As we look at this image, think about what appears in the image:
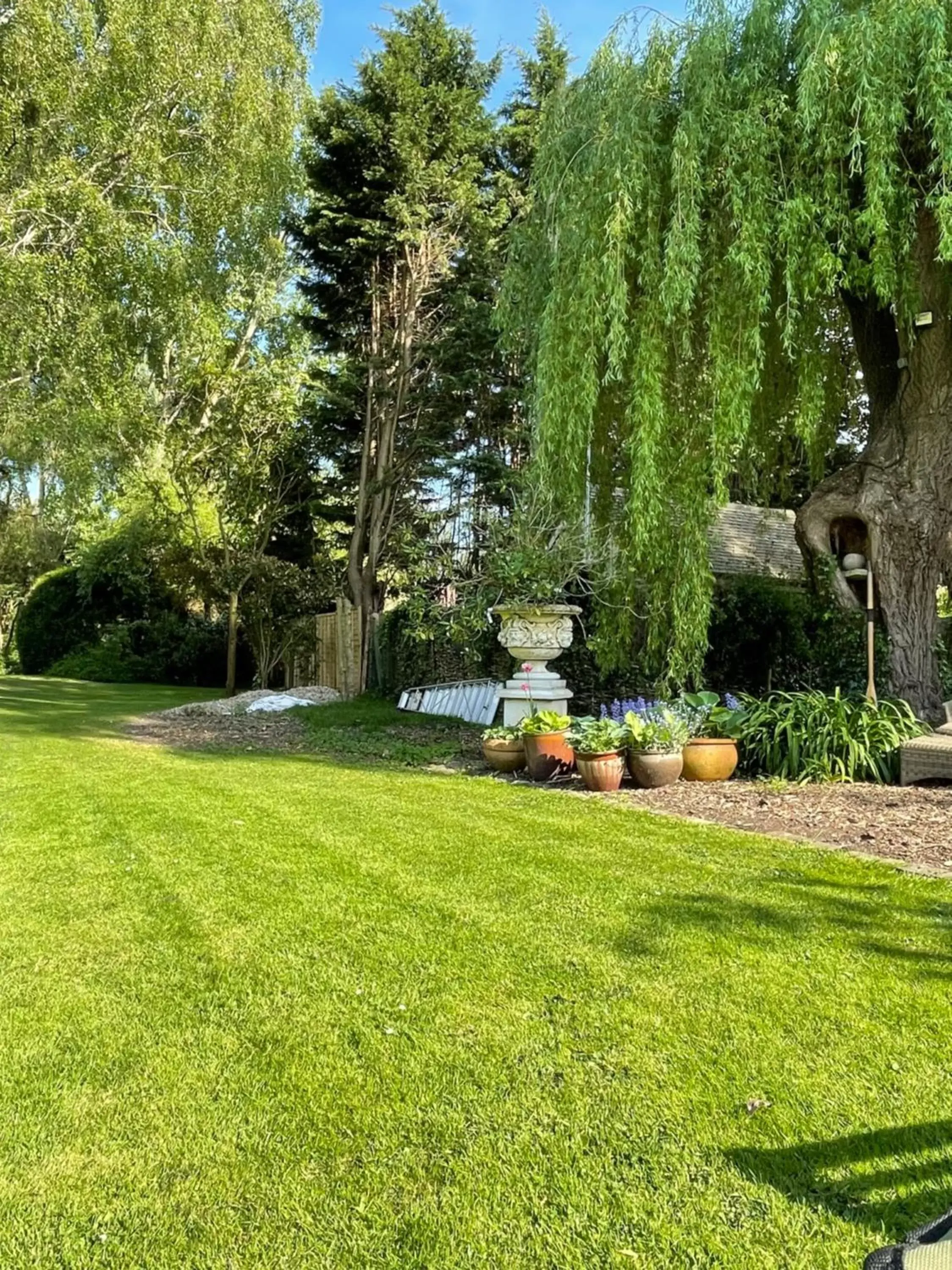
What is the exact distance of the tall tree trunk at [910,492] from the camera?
20.9 feet

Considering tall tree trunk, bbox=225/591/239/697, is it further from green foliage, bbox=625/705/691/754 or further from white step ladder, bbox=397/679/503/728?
green foliage, bbox=625/705/691/754

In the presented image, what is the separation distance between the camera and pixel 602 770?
18.4 feet

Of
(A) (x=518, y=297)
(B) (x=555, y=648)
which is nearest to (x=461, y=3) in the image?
(A) (x=518, y=297)

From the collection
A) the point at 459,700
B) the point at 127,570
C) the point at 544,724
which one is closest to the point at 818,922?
the point at 544,724

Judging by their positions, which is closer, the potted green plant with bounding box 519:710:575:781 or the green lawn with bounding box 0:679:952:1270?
the green lawn with bounding box 0:679:952:1270

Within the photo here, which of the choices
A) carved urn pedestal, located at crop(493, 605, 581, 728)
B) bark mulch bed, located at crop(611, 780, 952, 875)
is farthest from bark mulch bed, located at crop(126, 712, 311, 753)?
bark mulch bed, located at crop(611, 780, 952, 875)

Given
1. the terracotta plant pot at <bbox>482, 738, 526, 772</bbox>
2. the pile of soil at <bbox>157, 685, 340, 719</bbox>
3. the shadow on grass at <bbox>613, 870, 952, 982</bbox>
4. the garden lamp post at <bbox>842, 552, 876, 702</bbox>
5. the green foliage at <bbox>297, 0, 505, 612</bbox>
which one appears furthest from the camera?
the green foliage at <bbox>297, 0, 505, 612</bbox>

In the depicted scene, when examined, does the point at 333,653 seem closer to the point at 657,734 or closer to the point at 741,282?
the point at 657,734

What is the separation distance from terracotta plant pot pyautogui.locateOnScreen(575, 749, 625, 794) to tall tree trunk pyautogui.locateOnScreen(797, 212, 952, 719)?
2.65 meters

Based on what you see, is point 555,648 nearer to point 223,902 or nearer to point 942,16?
point 223,902

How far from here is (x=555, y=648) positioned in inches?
287

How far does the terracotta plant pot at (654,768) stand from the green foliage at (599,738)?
13 cm

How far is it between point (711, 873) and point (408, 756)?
420 centimetres

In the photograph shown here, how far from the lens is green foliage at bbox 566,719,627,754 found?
568 cm
